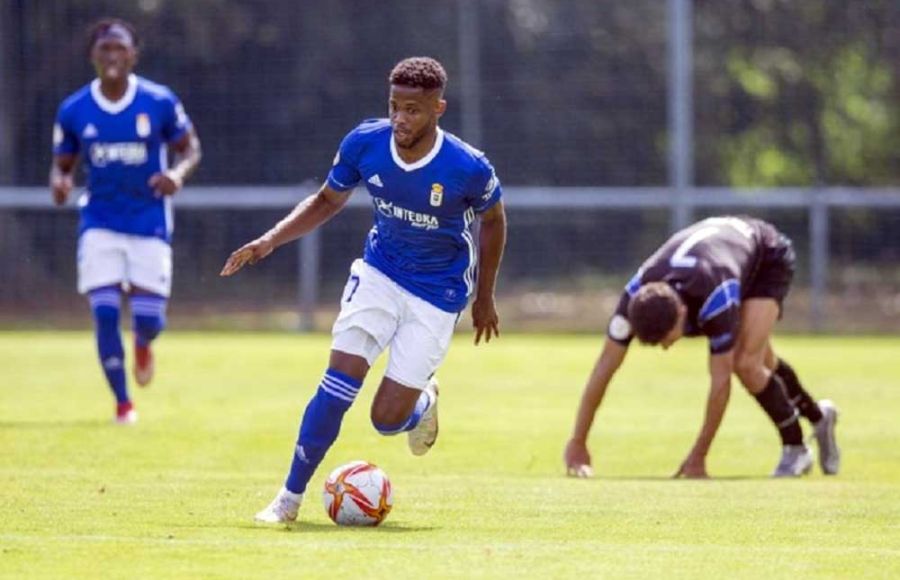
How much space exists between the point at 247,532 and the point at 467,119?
59.1ft

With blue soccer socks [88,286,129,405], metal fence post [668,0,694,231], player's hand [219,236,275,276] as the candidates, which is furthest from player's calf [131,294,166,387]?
metal fence post [668,0,694,231]

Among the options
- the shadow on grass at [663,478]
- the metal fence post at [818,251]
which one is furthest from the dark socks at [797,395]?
the metal fence post at [818,251]

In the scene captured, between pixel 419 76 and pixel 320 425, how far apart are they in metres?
1.61

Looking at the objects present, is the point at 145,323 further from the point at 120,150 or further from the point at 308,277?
the point at 308,277

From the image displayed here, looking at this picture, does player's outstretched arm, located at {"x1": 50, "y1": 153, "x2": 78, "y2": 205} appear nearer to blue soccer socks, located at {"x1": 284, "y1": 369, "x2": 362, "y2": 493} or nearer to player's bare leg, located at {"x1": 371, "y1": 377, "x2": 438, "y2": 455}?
player's bare leg, located at {"x1": 371, "y1": 377, "x2": 438, "y2": 455}

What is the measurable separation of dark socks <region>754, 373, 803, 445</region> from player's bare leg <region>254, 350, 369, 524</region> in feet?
13.3

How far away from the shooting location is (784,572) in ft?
24.6

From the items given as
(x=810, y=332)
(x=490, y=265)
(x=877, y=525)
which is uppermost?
(x=490, y=265)

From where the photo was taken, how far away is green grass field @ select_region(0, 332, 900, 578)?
7.71 m

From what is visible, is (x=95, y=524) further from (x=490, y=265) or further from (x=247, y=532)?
(x=490, y=265)

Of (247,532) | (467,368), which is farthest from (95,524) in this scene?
(467,368)

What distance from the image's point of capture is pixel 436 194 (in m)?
9.14

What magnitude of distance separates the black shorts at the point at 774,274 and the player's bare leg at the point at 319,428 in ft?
13.2

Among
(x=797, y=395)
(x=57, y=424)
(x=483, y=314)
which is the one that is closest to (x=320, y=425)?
(x=483, y=314)
